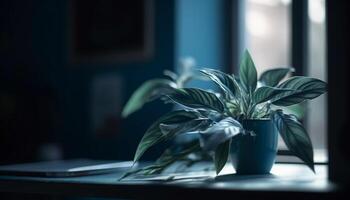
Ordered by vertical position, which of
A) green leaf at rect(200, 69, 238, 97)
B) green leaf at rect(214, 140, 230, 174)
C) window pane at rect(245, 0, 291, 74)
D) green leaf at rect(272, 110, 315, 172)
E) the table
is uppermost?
window pane at rect(245, 0, 291, 74)

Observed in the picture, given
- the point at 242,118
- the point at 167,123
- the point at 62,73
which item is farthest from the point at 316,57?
the point at 62,73

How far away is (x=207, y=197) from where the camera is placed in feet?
2.51

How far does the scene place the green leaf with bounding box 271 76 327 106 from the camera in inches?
35.6

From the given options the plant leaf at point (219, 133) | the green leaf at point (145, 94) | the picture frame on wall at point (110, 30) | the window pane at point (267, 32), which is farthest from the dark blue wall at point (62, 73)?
the plant leaf at point (219, 133)

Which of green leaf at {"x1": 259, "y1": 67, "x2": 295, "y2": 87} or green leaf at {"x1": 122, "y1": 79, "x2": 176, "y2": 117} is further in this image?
green leaf at {"x1": 122, "y1": 79, "x2": 176, "y2": 117}

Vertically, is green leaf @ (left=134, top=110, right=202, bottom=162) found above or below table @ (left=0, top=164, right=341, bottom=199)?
above

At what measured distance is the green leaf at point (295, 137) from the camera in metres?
0.85

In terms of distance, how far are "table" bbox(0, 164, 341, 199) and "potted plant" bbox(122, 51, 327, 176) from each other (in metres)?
0.04

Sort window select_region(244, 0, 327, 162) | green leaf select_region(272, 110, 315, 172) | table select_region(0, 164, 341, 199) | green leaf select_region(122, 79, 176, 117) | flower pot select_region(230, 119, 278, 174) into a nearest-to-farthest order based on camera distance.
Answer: table select_region(0, 164, 341, 199), green leaf select_region(272, 110, 315, 172), flower pot select_region(230, 119, 278, 174), green leaf select_region(122, 79, 176, 117), window select_region(244, 0, 327, 162)

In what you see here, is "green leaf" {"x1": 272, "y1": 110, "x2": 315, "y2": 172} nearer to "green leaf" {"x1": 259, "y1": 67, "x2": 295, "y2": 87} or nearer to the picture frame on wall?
"green leaf" {"x1": 259, "y1": 67, "x2": 295, "y2": 87}

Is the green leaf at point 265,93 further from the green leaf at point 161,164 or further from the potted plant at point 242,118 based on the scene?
the green leaf at point 161,164

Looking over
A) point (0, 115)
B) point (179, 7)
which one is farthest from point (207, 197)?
point (0, 115)

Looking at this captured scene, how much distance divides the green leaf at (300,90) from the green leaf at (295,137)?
30 mm

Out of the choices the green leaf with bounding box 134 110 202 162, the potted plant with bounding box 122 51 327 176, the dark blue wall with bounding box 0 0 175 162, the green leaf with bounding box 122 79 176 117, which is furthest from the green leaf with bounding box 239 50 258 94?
the dark blue wall with bounding box 0 0 175 162
